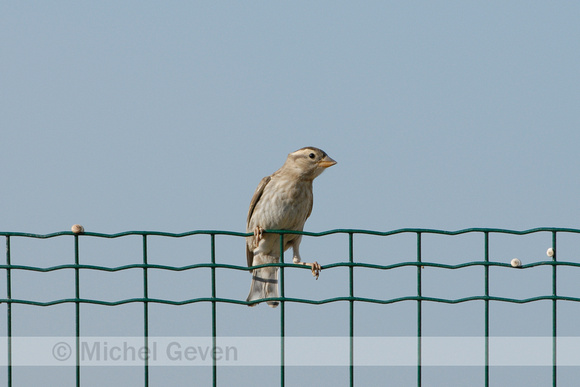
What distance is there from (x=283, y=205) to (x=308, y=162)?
0.60m

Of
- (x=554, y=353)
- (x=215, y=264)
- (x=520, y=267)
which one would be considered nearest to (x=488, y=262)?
(x=520, y=267)

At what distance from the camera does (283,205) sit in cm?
870

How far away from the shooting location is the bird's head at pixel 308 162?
8.98 meters

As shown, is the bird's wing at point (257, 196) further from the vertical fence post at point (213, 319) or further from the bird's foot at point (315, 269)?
the vertical fence post at point (213, 319)

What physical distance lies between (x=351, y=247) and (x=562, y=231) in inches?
53.5

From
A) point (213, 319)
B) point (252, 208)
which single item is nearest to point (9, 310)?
point (213, 319)

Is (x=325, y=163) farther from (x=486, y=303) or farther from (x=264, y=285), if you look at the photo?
(x=486, y=303)

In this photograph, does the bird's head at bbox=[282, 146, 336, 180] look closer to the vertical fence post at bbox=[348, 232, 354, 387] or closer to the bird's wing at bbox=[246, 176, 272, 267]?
the bird's wing at bbox=[246, 176, 272, 267]

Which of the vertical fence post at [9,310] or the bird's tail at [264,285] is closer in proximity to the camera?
the vertical fence post at [9,310]

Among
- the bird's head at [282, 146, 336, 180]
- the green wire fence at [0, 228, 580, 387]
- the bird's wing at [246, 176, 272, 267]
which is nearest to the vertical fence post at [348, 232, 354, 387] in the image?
the green wire fence at [0, 228, 580, 387]

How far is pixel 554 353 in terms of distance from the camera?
17.8 feet

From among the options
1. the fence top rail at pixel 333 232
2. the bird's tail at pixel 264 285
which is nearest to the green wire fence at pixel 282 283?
the fence top rail at pixel 333 232
